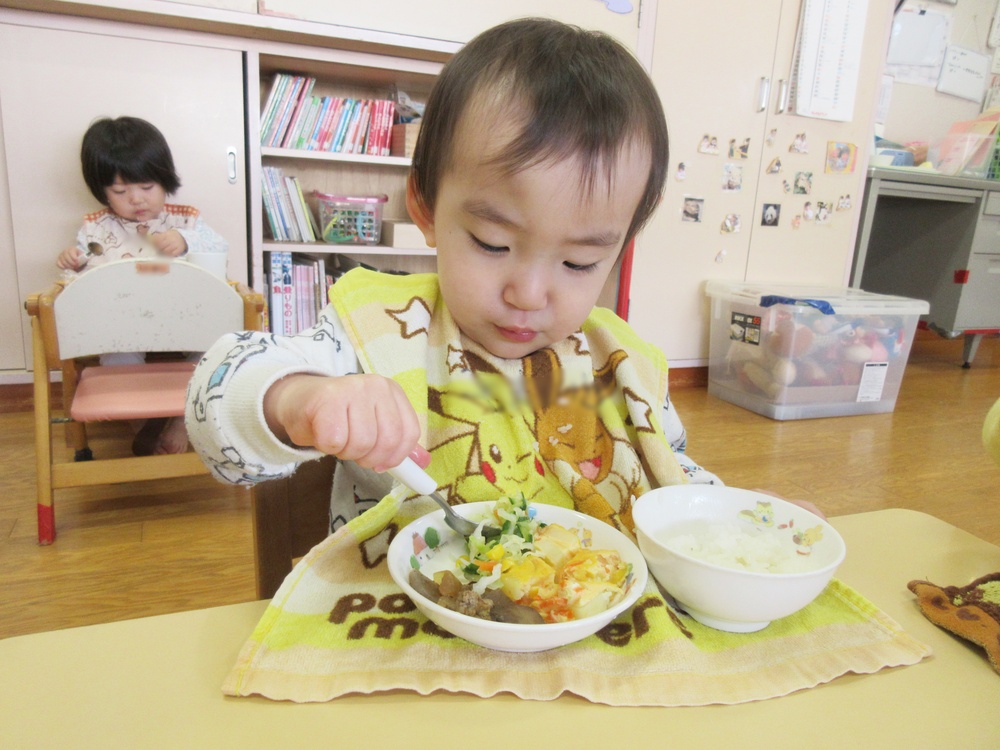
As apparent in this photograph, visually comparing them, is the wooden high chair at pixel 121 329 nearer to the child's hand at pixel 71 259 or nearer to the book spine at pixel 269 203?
the child's hand at pixel 71 259

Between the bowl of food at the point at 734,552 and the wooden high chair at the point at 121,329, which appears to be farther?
the wooden high chair at the point at 121,329

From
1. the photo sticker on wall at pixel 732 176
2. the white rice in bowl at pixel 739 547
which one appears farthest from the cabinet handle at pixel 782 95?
the white rice in bowl at pixel 739 547

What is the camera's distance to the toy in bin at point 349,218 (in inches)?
90.7

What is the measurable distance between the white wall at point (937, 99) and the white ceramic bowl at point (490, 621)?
3903 millimetres

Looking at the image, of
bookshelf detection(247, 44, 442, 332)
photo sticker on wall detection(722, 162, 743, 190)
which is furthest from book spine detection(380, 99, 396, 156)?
photo sticker on wall detection(722, 162, 743, 190)

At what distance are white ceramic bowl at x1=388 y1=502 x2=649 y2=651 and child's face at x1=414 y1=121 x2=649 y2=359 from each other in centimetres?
17

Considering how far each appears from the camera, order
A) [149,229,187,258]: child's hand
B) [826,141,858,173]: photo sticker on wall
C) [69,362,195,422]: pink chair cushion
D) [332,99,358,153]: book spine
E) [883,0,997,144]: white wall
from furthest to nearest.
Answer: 1. [883,0,997,144]: white wall
2. [826,141,858,173]: photo sticker on wall
3. [332,99,358,153]: book spine
4. [149,229,187,258]: child's hand
5. [69,362,195,422]: pink chair cushion

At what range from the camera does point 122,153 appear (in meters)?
1.86

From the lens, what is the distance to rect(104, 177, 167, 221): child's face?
190cm

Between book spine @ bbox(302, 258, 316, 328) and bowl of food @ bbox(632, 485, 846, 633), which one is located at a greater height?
bowl of food @ bbox(632, 485, 846, 633)

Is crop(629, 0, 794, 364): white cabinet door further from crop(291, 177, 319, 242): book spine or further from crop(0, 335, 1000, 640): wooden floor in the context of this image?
crop(291, 177, 319, 242): book spine

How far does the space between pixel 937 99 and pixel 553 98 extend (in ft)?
13.5

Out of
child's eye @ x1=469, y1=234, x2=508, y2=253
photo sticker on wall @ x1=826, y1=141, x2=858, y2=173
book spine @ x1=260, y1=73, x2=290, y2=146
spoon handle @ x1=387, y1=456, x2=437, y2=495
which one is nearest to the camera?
spoon handle @ x1=387, y1=456, x2=437, y2=495

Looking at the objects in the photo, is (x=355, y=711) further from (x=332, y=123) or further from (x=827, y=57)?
(x=827, y=57)
